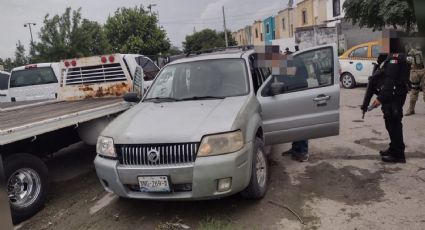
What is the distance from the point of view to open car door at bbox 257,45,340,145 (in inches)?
202

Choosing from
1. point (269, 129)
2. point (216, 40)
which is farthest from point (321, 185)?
point (216, 40)

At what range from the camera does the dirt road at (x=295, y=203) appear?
3842 mm

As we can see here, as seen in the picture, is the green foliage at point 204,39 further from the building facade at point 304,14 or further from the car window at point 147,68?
the car window at point 147,68

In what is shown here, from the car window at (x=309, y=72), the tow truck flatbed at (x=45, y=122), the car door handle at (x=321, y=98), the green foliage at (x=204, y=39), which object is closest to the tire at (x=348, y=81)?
the car window at (x=309, y=72)

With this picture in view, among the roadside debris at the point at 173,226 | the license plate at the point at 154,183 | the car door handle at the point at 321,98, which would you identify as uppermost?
the car door handle at the point at 321,98

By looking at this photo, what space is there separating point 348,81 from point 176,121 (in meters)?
11.1

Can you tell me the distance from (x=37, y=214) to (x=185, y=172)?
203cm

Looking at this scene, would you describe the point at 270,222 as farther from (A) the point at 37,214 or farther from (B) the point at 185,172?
(A) the point at 37,214

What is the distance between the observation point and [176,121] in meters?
3.99

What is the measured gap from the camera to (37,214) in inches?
177

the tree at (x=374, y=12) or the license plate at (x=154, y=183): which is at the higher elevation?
the tree at (x=374, y=12)

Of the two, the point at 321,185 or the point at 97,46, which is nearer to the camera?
the point at 321,185

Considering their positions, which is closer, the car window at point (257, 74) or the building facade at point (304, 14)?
the car window at point (257, 74)

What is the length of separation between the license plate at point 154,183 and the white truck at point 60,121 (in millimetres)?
1384
